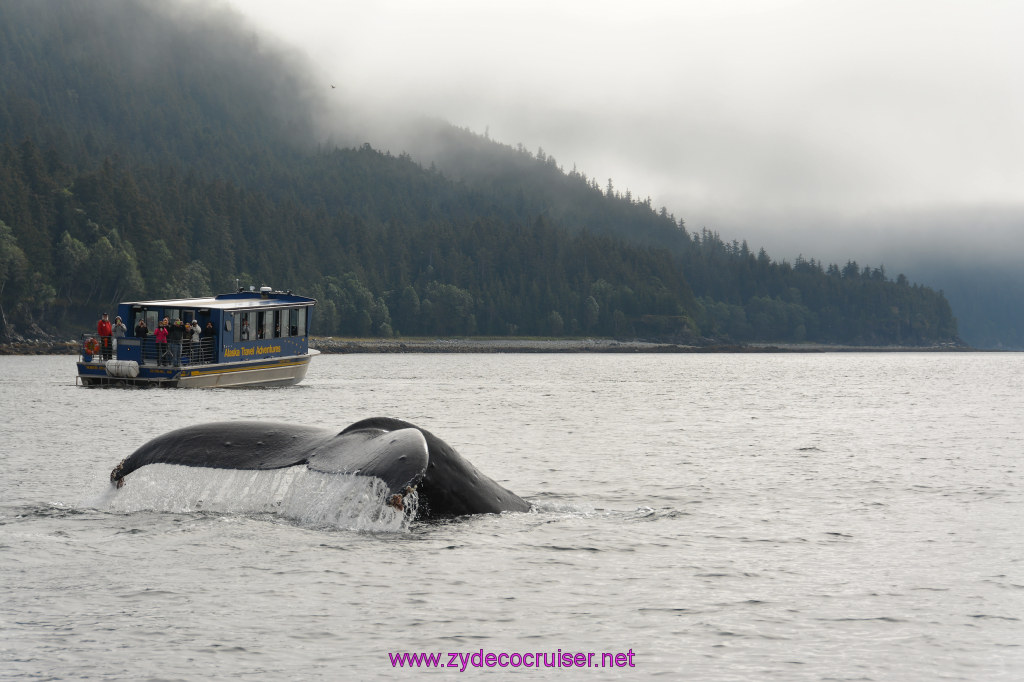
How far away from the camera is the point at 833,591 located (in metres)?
12.4

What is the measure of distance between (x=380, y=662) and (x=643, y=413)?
4297cm

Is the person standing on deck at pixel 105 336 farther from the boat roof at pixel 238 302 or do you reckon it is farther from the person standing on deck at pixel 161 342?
the person standing on deck at pixel 161 342

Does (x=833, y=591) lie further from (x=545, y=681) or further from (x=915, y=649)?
(x=545, y=681)

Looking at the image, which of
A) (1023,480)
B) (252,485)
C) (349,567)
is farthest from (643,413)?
(349,567)

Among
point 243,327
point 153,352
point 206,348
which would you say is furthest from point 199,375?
point 243,327

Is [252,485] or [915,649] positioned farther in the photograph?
[252,485]

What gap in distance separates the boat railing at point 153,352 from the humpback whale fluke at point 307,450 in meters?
48.0

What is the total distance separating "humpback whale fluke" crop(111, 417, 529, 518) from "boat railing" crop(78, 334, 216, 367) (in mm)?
48027

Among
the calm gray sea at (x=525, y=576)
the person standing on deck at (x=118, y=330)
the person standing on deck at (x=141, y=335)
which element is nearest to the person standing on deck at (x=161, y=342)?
the person standing on deck at (x=141, y=335)

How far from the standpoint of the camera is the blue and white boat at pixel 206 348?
5634 cm

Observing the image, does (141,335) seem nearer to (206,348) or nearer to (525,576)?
(206,348)

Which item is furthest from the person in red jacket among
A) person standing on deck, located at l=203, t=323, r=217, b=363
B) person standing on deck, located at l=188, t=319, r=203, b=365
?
person standing on deck, located at l=203, t=323, r=217, b=363

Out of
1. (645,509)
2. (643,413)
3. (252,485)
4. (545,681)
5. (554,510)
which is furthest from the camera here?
(643,413)

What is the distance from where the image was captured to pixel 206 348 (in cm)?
5766
